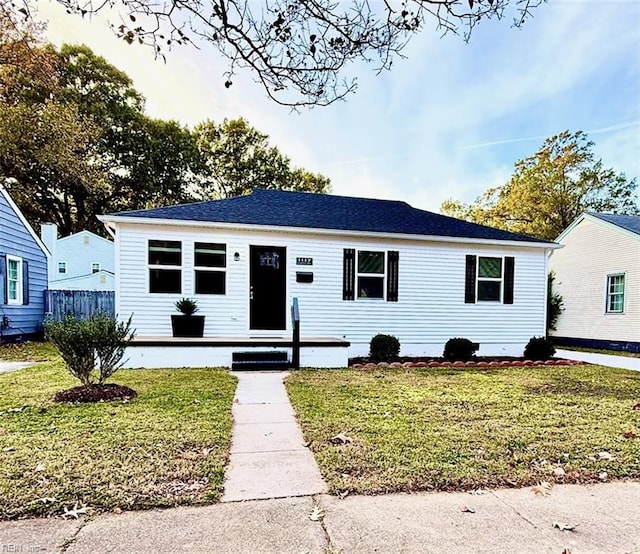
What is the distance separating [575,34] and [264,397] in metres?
7.70

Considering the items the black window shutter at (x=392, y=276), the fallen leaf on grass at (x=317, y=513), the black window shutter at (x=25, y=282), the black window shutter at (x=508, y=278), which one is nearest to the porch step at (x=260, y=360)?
the black window shutter at (x=392, y=276)

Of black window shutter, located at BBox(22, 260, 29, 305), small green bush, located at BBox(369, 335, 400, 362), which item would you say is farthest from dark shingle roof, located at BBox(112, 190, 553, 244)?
black window shutter, located at BBox(22, 260, 29, 305)

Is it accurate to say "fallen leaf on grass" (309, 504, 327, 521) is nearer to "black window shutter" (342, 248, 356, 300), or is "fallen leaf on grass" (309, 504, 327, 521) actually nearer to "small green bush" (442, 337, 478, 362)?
"black window shutter" (342, 248, 356, 300)

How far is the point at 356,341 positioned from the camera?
367 inches

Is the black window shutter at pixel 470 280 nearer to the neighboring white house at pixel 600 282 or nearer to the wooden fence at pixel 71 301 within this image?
the neighboring white house at pixel 600 282

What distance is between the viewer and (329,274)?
9.20 meters

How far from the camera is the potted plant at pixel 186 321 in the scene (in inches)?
327

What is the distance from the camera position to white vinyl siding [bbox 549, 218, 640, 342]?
39.0 feet

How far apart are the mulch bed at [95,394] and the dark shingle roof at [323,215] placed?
4.29 meters

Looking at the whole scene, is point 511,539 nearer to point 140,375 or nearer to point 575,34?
point 140,375

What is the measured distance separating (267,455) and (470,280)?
317 inches

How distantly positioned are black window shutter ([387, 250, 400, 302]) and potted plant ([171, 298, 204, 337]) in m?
4.42

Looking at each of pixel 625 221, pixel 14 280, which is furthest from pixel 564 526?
pixel 625 221

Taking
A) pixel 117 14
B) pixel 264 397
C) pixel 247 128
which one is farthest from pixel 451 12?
pixel 247 128
